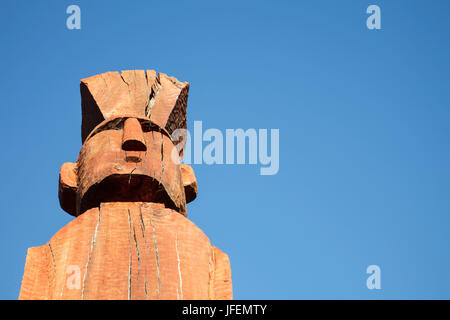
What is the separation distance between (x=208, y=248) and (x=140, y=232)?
2.43ft

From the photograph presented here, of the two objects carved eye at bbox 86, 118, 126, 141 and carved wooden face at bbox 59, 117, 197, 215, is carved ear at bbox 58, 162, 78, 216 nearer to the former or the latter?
carved wooden face at bbox 59, 117, 197, 215

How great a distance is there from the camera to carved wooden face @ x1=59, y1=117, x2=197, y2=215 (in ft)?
26.7

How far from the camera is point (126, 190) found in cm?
815

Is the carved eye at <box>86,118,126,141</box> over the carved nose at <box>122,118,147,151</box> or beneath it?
over

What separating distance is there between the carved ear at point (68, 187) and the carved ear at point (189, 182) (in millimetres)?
1343

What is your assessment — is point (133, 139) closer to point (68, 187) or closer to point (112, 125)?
point (112, 125)

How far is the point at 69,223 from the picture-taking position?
7.80 m

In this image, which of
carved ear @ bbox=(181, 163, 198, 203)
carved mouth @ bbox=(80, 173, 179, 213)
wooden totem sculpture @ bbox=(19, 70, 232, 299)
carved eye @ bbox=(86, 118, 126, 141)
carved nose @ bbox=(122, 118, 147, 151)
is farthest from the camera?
carved ear @ bbox=(181, 163, 198, 203)

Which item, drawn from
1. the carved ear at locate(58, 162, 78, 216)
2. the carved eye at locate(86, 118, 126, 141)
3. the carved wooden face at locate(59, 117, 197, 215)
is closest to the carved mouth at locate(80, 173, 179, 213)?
the carved wooden face at locate(59, 117, 197, 215)

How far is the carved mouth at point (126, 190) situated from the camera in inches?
318

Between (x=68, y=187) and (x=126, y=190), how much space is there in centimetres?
79

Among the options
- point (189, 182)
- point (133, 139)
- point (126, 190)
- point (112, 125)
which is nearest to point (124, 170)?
point (126, 190)
